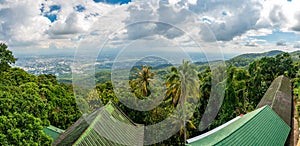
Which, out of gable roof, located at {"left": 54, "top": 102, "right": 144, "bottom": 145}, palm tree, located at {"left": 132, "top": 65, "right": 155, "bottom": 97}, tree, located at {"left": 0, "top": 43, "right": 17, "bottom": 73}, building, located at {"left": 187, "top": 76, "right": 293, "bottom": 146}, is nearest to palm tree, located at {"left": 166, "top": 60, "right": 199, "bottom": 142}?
palm tree, located at {"left": 132, "top": 65, "right": 155, "bottom": 97}

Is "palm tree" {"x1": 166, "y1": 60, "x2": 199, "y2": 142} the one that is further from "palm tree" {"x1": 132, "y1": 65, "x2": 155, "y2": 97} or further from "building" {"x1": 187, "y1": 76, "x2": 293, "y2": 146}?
"building" {"x1": 187, "y1": 76, "x2": 293, "y2": 146}

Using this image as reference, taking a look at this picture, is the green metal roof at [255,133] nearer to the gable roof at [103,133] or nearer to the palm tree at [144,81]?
the gable roof at [103,133]

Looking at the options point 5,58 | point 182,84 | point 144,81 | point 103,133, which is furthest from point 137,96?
point 5,58

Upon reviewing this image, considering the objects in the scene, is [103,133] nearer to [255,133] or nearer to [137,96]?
[255,133]

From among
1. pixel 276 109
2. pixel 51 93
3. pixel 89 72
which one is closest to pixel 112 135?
pixel 89 72

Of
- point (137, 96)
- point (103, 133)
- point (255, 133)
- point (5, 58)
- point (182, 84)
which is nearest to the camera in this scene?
point (103, 133)

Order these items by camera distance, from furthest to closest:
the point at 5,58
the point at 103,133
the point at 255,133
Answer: the point at 5,58, the point at 255,133, the point at 103,133
